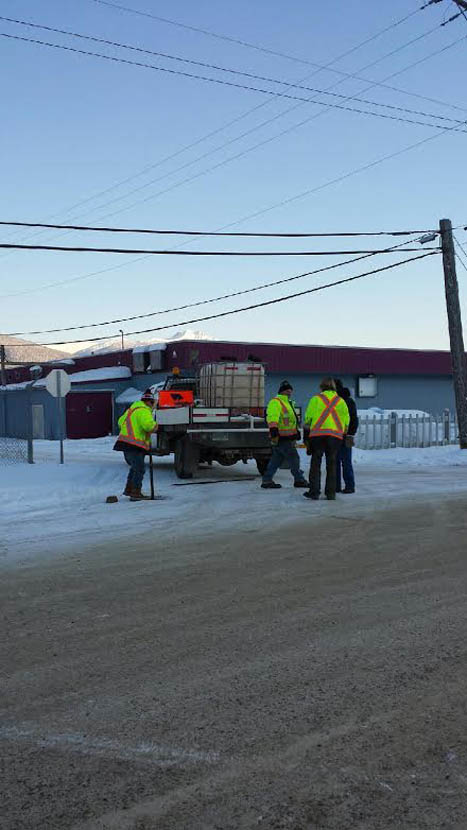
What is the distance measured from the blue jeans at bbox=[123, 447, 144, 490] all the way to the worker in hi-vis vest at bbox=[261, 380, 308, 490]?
7.48ft

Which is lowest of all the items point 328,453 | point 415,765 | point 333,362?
point 415,765

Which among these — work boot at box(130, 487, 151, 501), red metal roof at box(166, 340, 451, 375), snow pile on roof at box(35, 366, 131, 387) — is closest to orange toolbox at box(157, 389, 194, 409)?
work boot at box(130, 487, 151, 501)

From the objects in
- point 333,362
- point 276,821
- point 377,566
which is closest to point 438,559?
point 377,566

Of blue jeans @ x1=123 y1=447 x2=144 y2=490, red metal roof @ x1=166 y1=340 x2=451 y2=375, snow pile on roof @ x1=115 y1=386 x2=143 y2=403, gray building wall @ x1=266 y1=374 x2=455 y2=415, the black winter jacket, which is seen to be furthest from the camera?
gray building wall @ x1=266 y1=374 x2=455 y2=415

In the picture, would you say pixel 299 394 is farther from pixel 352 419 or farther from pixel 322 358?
pixel 352 419

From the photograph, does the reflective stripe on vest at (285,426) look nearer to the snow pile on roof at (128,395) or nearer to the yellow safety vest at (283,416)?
the yellow safety vest at (283,416)

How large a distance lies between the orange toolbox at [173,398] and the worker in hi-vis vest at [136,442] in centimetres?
308

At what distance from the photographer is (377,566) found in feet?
22.5

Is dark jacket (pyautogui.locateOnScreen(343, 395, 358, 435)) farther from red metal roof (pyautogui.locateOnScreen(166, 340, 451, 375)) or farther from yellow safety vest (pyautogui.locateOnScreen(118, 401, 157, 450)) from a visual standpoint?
red metal roof (pyautogui.locateOnScreen(166, 340, 451, 375))

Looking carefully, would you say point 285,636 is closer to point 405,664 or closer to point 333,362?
point 405,664

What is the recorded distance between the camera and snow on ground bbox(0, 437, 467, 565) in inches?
357

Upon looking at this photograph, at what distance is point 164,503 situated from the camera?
460 inches

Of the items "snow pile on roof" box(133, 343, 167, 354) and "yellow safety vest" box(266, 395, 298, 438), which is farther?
"snow pile on roof" box(133, 343, 167, 354)

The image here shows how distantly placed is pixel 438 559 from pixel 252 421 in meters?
8.12
